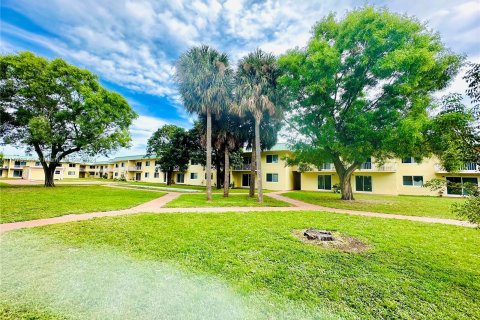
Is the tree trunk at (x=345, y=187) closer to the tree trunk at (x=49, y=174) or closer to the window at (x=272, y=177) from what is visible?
the window at (x=272, y=177)

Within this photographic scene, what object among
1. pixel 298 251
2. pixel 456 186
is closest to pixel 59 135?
pixel 298 251

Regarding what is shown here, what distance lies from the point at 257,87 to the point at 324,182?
757 inches

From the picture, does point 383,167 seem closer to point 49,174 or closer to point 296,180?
point 296,180

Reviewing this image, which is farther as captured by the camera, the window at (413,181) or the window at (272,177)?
the window at (272,177)

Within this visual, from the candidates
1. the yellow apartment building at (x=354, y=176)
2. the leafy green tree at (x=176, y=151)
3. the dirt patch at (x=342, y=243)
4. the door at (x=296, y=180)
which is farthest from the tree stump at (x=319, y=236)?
the leafy green tree at (x=176, y=151)

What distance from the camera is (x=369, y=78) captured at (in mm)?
13219

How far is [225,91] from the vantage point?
14289 mm

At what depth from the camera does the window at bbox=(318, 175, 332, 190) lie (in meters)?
27.7

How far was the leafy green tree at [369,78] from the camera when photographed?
11.4 metres

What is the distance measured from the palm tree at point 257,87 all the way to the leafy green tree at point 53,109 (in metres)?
15.5

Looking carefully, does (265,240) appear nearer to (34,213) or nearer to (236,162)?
(34,213)

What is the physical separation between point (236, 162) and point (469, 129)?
85.5 feet

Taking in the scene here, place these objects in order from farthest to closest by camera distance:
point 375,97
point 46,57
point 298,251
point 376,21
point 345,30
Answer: point 46,57 < point 375,97 < point 345,30 < point 376,21 < point 298,251

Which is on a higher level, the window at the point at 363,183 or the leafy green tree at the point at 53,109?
the leafy green tree at the point at 53,109
